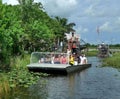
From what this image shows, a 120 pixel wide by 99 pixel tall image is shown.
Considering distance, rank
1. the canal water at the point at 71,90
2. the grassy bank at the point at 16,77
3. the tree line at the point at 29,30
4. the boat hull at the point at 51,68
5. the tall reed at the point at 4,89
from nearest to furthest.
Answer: the tall reed at the point at 4,89 → the canal water at the point at 71,90 → the grassy bank at the point at 16,77 → the boat hull at the point at 51,68 → the tree line at the point at 29,30

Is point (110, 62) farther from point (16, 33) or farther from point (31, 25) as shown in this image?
point (16, 33)

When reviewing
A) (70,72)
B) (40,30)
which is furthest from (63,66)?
(40,30)

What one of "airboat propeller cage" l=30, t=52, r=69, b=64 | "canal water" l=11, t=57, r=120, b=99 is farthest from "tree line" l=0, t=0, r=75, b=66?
"canal water" l=11, t=57, r=120, b=99

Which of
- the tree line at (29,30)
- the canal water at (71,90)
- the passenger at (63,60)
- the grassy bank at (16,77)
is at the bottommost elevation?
the canal water at (71,90)

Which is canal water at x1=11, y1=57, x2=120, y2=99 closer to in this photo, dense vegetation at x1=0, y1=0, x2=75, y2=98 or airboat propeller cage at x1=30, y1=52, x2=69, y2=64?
dense vegetation at x1=0, y1=0, x2=75, y2=98

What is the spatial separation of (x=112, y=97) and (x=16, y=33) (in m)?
21.5

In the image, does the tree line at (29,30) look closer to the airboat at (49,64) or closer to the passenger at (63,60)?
the airboat at (49,64)

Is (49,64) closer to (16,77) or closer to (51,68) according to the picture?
(51,68)

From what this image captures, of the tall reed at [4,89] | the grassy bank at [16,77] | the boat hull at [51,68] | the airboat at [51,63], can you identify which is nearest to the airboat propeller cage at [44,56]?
the airboat at [51,63]

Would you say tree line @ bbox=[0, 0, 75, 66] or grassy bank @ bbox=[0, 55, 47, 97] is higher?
tree line @ bbox=[0, 0, 75, 66]

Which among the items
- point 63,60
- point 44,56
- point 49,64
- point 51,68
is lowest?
point 51,68

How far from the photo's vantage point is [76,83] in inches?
1714

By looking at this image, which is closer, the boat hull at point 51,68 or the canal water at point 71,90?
the canal water at point 71,90

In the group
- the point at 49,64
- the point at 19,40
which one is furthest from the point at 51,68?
the point at 19,40
